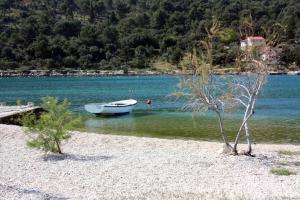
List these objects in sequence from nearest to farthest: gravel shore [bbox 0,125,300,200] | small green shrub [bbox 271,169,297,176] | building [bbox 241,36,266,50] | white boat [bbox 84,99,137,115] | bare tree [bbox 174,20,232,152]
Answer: gravel shore [bbox 0,125,300,200]
small green shrub [bbox 271,169,297,176]
building [bbox 241,36,266,50]
bare tree [bbox 174,20,232,152]
white boat [bbox 84,99,137,115]

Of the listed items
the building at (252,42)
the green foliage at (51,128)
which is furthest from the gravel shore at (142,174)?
the building at (252,42)

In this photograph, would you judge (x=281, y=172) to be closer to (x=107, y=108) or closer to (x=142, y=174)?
(x=142, y=174)

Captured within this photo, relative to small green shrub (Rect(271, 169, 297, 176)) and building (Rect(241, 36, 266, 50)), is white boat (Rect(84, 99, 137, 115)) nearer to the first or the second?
building (Rect(241, 36, 266, 50))

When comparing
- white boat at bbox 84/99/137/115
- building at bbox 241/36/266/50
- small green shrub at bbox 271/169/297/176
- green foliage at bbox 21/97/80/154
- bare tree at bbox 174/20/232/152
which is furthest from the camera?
white boat at bbox 84/99/137/115

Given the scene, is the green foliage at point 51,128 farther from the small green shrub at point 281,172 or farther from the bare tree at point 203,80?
the small green shrub at point 281,172

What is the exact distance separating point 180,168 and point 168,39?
6222 inches

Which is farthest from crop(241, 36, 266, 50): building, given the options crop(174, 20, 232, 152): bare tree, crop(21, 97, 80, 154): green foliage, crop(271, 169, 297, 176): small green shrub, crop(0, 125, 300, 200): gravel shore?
crop(21, 97, 80, 154): green foliage

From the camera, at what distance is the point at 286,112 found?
43938 millimetres

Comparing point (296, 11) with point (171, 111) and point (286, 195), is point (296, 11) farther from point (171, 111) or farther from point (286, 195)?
point (286, 195)

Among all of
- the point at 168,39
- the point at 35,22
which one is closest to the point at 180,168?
the point at 168,39

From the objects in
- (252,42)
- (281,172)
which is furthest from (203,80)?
(281,172)

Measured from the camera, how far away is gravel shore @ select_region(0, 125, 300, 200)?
1255 centimetres

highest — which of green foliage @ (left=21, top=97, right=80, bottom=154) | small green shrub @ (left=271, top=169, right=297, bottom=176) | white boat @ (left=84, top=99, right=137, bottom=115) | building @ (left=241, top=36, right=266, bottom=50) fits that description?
building @ (left=241, top=36, right=266, bottom=50)

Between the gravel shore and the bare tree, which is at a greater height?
the bare tree
